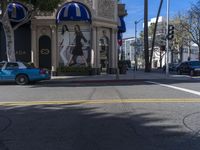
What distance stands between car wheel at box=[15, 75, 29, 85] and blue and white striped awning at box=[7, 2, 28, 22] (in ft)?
28.1

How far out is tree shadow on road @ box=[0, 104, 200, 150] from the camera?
8999mm

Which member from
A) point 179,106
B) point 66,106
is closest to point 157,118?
point 179,106

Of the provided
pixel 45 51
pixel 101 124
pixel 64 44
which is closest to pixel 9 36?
pixel 45 51

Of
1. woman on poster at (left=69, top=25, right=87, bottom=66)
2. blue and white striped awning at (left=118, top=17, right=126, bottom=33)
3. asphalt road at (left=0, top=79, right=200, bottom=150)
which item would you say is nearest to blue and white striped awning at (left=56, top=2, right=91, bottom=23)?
woman on poster at (left=69, top=25, right=87, bottom=66)

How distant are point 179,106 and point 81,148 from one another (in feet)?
21.1

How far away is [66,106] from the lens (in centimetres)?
1499

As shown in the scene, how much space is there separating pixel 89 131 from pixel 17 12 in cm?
2734

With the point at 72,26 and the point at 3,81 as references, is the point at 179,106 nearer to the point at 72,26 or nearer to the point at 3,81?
the point at 3,81

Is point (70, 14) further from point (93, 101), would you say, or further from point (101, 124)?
point (101, 124)

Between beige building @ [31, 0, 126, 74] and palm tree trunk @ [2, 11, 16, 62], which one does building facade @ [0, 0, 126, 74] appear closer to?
beige building @ [31, 0, 126, 74]

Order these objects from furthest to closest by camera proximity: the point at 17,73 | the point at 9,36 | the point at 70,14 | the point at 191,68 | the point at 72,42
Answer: the point at 191,68, the point at 72,42, the point at 70,14, the point at 9,36, the point at 17,73

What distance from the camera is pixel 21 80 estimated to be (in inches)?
1126

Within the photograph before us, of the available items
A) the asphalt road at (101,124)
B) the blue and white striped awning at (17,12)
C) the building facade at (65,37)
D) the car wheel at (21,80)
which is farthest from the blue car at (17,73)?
the asphalt road at (101,124)

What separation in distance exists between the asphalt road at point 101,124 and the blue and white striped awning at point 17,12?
20334 mm
